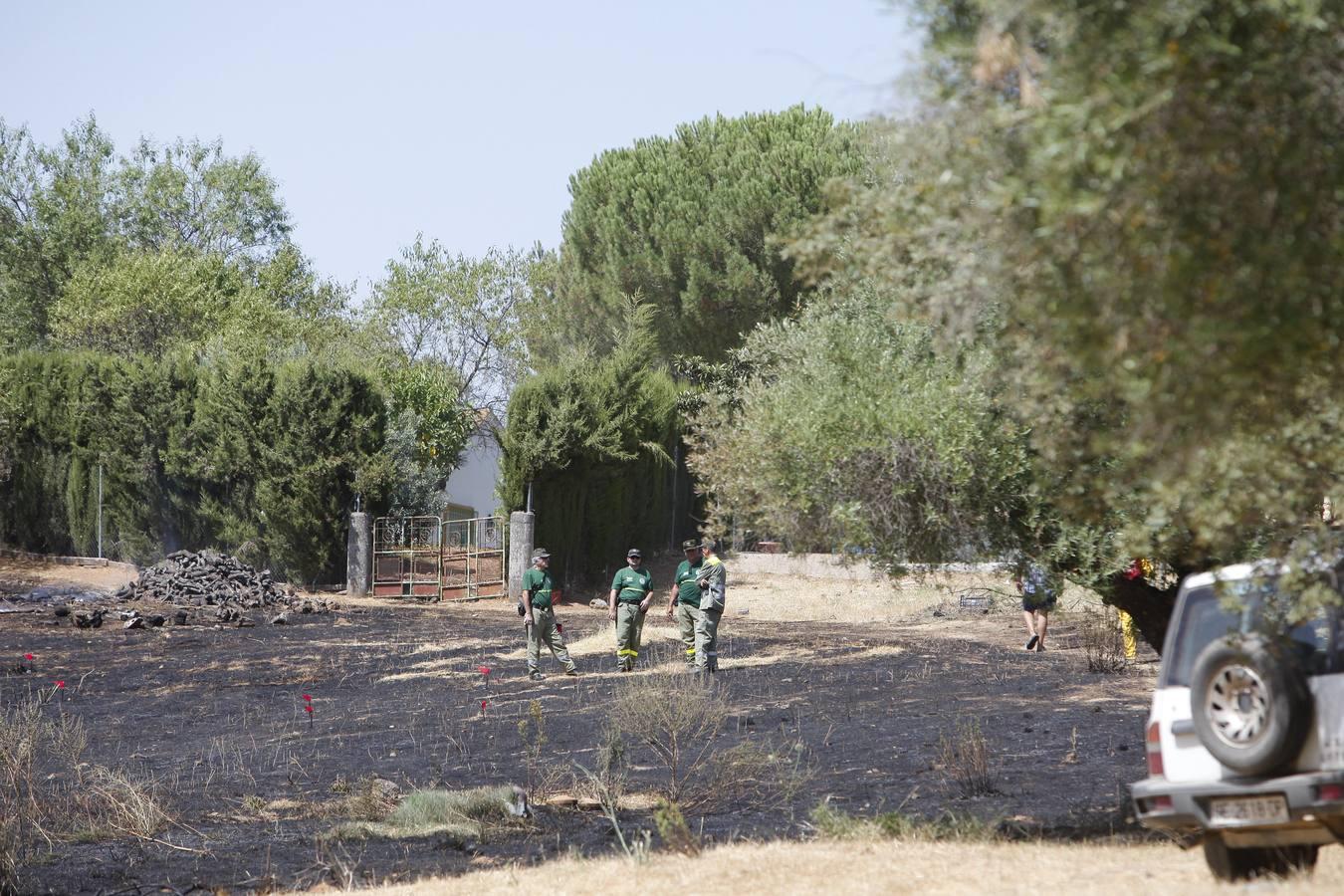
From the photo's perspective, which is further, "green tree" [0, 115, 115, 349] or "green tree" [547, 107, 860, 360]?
"green tree" [0, 115, 115, 349]

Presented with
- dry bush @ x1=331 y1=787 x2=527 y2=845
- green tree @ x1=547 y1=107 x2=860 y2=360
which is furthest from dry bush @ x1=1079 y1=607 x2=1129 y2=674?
green tree @ x1=547 y1=107 x2=860 y2=360

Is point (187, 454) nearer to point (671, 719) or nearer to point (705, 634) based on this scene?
point (705, 634)

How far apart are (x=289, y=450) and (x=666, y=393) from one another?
33.1 feet

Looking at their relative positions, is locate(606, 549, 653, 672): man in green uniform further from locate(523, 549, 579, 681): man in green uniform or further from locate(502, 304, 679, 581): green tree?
locate(502, 304, 679, 581): green tree

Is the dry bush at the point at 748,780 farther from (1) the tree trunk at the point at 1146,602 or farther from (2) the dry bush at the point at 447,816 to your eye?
(1) the tree trunk at the point at 1146,602

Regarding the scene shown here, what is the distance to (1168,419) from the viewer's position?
4.54m

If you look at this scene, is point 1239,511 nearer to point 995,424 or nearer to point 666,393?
point 995,424

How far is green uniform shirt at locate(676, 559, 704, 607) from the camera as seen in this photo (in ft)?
59.4

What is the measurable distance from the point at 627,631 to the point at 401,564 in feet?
Answer: 52.9

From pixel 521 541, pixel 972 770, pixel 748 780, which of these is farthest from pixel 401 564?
pixel 972 770

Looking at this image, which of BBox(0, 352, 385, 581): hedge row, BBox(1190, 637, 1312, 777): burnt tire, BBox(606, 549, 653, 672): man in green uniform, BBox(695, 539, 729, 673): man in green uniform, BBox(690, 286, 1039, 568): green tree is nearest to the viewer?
BBox(1190, 637, 1312, 777): burnt tire

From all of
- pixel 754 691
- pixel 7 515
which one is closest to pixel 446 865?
pixel 754 691

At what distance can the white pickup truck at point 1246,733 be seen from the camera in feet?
19.0

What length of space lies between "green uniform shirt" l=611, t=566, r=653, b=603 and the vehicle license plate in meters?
12.7
